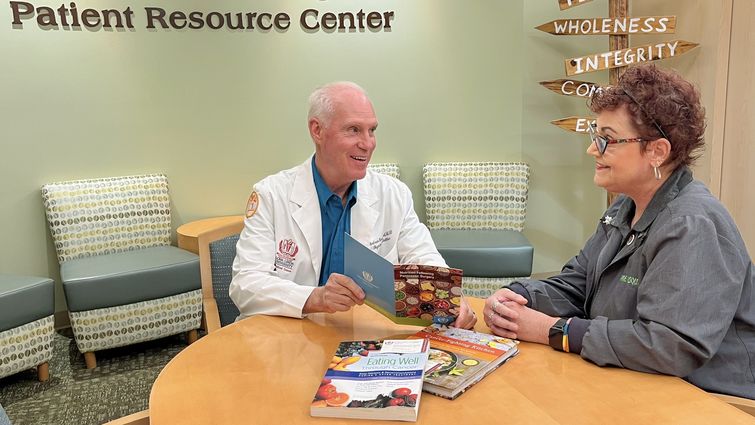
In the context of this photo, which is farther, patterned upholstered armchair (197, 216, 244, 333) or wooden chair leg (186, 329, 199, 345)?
wooden chair leg (186, 329, 199, 345)

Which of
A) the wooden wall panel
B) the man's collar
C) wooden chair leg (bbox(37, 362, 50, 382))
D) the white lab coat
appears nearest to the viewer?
the white lab coat

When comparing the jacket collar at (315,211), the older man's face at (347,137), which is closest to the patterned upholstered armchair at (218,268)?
the jacket collar at (315,211)

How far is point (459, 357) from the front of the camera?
1.53m

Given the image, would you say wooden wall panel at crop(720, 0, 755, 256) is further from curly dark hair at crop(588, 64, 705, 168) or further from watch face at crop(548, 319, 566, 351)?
watch face at crop(548, 319, 566, 351)

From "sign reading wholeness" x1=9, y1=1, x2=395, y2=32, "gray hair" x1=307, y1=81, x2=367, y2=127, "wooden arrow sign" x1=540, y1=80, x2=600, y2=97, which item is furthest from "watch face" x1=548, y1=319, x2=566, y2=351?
"sign reading wholeness" x1=9, y1=1, x2=395, y2=32

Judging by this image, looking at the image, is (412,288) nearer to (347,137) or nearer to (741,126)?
(347,137)

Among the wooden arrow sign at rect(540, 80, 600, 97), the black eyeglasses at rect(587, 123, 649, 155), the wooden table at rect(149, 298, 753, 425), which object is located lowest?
the wooden table at rect(149, 298, 753, 425)

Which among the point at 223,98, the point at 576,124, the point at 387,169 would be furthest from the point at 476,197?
the point at 223,98

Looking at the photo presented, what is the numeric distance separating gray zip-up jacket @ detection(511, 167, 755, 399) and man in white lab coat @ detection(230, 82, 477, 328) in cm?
90

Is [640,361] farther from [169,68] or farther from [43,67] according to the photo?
[43,67]

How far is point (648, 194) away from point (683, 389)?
1.88 feet

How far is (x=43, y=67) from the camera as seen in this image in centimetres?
389

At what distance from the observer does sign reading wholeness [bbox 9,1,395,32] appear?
385cm

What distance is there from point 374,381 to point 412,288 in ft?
1.14
